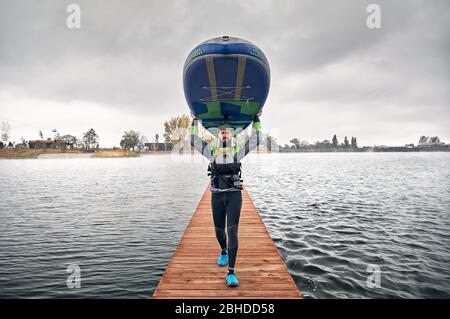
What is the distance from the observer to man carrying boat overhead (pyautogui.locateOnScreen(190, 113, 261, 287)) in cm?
441

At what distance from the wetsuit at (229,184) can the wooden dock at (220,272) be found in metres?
0.46

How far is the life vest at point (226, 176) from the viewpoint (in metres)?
4.39

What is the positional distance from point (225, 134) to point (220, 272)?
9.13 ft

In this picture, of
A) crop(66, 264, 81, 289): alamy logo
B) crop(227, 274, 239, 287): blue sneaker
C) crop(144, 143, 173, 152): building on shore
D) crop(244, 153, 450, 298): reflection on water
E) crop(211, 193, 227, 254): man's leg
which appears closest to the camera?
crop(227, 274, 239, 287): blue sneaker

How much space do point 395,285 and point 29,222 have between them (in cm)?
1489

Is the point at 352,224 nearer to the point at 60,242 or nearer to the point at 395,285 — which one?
the point at 395,285

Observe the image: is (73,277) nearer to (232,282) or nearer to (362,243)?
(232,282)

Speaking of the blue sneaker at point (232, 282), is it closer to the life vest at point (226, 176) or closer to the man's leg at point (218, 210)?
Result: the man's leg at point (218, 210)

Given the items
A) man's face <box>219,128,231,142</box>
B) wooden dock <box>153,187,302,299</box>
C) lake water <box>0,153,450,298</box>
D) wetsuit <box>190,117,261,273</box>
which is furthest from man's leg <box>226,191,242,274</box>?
lake water <box>0,153,450,298</box>

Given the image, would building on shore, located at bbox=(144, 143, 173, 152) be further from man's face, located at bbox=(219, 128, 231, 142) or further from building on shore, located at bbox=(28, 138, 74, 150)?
man's face, located at bbox=(219, 128, 231, 142)

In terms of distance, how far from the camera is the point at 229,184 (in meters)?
4.38

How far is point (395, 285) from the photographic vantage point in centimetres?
629

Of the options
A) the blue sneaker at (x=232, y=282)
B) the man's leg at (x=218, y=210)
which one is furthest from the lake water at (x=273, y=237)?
the man's leg at (x=218, y=210)
